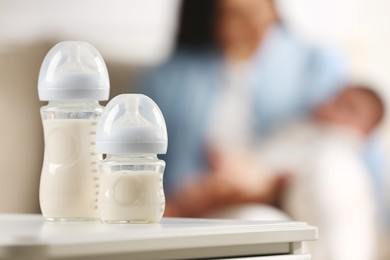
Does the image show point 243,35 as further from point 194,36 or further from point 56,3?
point 56,3

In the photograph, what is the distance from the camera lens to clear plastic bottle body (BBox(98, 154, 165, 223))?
1.02 m

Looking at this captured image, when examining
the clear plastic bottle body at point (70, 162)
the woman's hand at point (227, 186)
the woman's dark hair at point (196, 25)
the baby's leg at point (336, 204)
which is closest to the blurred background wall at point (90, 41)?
the woman's dark hair at point (196, 25)

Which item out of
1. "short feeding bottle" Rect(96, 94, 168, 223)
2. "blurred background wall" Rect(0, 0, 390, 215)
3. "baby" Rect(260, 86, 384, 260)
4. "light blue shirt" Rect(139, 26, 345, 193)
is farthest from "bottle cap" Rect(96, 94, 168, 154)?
"baby" Rect(260, 86, 384, 260)

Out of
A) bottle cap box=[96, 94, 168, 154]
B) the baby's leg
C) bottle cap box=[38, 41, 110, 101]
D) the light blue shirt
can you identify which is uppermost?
bottle cap box=[38, 41, 110, 101]

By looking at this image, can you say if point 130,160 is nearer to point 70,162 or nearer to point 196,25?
point 70,162

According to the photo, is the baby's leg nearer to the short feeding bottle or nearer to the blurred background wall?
the blurred background wall

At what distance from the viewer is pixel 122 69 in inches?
93.8

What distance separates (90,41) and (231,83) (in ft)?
1.34

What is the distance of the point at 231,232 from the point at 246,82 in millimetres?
1642

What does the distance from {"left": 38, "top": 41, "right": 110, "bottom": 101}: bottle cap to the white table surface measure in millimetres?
139

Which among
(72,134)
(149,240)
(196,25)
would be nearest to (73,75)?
(72,134)

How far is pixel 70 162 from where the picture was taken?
109 cm

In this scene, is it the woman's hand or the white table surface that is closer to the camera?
the white table surface

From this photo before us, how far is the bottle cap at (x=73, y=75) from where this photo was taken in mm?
1066
